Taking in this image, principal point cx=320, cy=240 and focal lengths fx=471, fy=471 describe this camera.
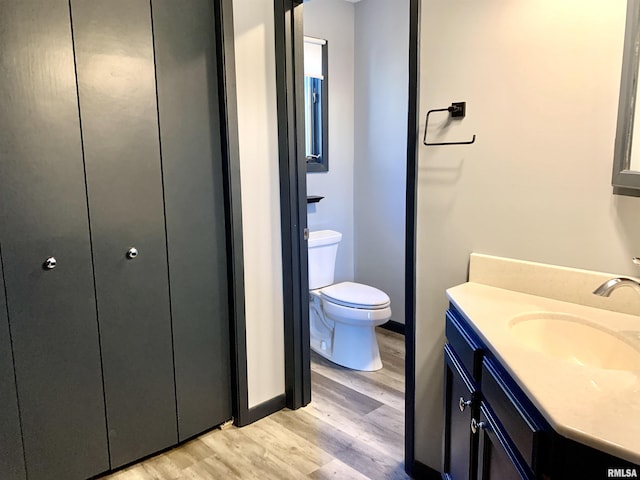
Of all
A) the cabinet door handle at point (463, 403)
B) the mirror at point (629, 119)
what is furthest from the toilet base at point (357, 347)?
the mirror at point (629, 119)

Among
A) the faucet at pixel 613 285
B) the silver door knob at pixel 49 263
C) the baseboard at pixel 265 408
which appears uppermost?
the faucet at pixel 613 285

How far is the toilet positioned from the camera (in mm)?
2930

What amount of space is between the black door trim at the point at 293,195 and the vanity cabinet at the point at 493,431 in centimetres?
103

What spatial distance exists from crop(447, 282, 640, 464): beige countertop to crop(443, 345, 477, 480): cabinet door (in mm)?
223

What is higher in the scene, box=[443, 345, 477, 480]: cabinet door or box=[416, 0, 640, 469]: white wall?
box=[416, 0, 640, 469]: white wall

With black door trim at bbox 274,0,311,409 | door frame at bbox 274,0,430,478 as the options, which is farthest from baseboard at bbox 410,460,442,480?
black door trim at bbox 274,0,311,409

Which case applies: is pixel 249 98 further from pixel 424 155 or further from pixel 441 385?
pixel 441 385

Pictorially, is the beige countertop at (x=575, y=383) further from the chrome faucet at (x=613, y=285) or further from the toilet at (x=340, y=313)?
the toilet at (x=340, y=313)

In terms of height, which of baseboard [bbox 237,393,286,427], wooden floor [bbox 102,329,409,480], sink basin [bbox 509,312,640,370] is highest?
sink basin [bbox 509,312,640,370]

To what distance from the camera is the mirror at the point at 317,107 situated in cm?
342

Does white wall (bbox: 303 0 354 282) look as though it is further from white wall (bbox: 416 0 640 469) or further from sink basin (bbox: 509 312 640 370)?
sink basin (bbox: 509 312 640 370)

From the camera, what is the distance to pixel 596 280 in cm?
144

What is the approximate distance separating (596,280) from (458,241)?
484mm

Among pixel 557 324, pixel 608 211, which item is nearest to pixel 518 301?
pixel 557 324
